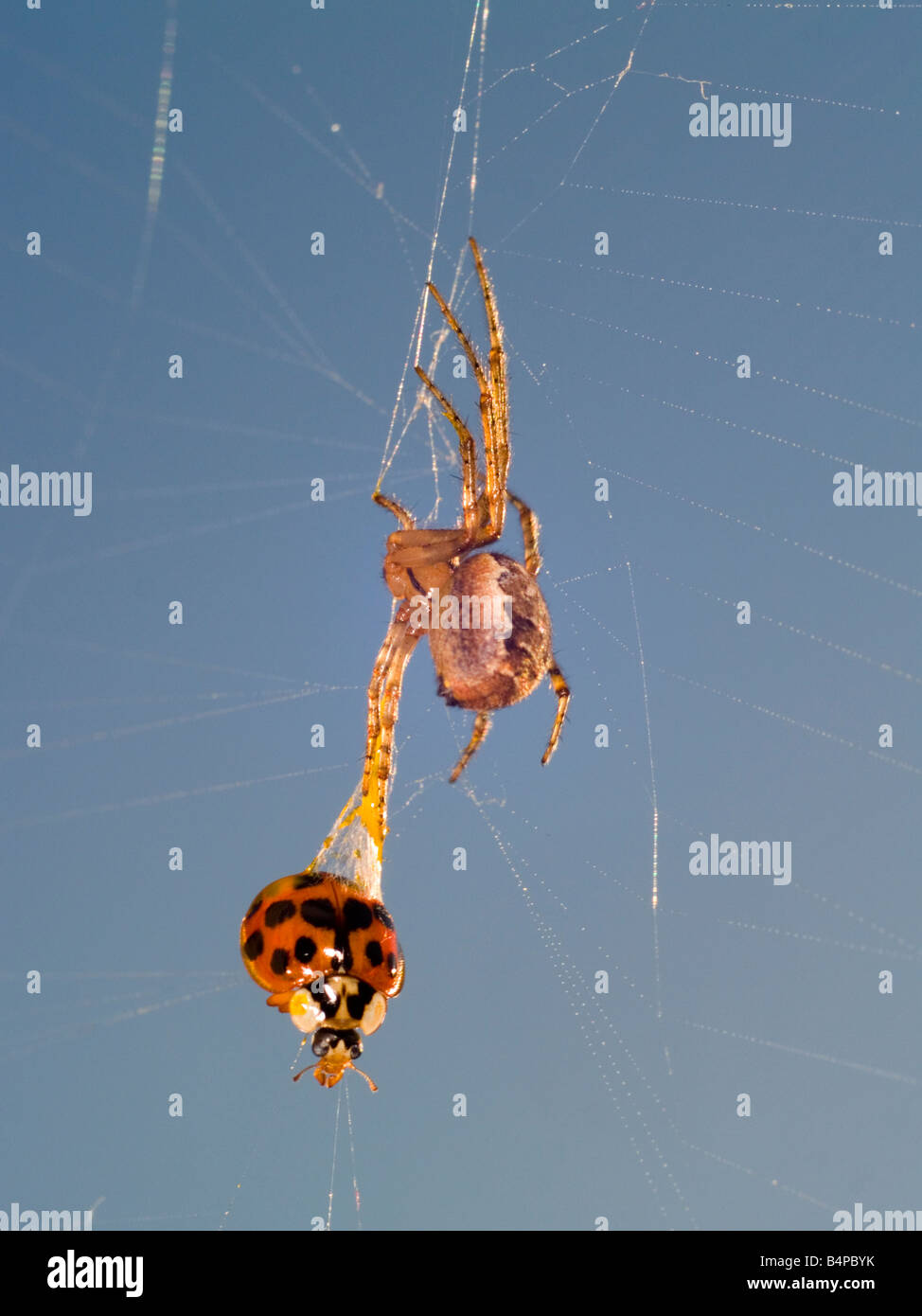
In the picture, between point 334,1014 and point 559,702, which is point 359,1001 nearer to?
point 334,1014

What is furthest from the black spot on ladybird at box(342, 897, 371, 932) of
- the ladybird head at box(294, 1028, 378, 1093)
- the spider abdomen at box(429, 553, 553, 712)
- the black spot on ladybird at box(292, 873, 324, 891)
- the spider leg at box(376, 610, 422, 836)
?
the spider abdomen at box(429, 553, 553, 712)

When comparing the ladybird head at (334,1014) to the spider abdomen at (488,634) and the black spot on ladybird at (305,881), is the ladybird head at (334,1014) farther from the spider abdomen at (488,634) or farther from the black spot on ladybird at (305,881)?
the spider abdomen at (488,634)

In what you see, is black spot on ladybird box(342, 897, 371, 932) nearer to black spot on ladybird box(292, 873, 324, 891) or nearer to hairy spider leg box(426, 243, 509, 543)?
black spot on ladybird box(292, 873, 324, 891)

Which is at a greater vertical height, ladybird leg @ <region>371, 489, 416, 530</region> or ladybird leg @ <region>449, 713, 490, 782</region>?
ladybird leg @ <region>371, 489, 416, 530</region>

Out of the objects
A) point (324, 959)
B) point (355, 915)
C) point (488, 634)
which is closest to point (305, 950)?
point (324, 959)

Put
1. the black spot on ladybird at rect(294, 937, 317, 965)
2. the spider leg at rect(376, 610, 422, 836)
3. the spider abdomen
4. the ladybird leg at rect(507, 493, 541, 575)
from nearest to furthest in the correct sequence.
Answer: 1. the black spot on ladybird at rect(294, 937, 317, 965)
2. the spider leg at rect(376, 610, 422, 836)
3. the spider abdomen
4. the ladybird leg at rect(507, 493, 541, 575)
